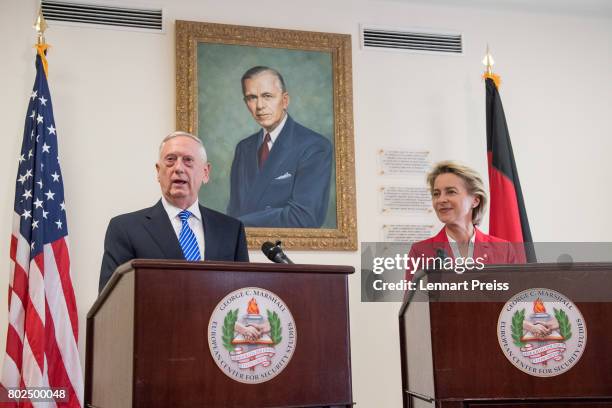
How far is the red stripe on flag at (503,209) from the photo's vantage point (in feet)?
17.8

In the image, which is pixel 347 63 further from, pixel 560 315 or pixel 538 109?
pixel 560 315

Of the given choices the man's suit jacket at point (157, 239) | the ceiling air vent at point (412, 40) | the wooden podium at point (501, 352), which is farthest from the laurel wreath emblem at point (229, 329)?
the ceiling air vent at point (412, 40)

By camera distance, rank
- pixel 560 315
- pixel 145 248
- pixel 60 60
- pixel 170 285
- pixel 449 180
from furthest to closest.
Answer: pixel 60 60
pixel 449 180
pixel 145 248
pixel 560 315
pixel 170 285

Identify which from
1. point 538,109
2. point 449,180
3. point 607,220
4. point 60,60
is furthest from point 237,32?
point 607,220

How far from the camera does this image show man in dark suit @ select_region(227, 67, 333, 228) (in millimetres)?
5379

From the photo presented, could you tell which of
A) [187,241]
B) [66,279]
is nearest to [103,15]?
[66,279]

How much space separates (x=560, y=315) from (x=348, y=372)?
0.79m

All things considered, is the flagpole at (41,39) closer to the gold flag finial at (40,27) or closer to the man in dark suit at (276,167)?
the gold flag finial at (40,27)

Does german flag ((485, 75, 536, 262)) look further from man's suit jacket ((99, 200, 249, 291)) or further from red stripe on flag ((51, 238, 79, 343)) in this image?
red stripe on flag ((51, 238, 79, 343))

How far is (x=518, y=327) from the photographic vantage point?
279cm

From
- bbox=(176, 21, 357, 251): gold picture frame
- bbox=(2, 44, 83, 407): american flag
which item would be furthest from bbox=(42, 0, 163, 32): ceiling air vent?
bbox=(2, 44, 83, 407): american flag

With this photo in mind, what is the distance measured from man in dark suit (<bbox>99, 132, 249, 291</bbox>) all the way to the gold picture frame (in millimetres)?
1622

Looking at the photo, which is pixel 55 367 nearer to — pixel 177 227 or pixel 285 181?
pixel 177 227

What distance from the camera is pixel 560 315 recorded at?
2797 millimetres
